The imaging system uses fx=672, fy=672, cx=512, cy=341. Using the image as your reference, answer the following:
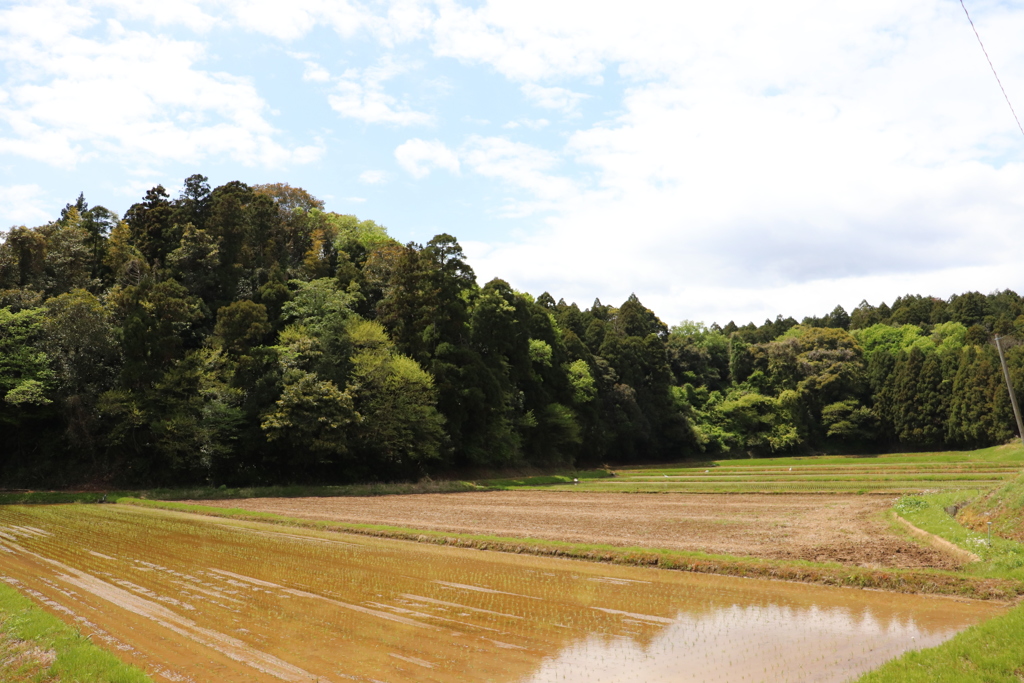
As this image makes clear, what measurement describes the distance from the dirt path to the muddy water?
2.91 meters

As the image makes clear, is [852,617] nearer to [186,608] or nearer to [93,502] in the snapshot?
[186,608]

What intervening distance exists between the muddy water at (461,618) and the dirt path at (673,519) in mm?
2905

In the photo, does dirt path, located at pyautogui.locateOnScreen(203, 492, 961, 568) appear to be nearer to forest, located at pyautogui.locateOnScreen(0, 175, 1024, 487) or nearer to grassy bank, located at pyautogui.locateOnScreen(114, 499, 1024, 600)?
grassy bank, located at pyautogui.locateOnScreen(114, 499, 1024, 600)

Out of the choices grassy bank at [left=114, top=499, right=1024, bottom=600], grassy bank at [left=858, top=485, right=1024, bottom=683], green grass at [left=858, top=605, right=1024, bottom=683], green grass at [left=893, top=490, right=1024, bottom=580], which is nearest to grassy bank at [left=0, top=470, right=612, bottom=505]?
grassy bank at [left=114, top=499, right=1024, bottom=600]

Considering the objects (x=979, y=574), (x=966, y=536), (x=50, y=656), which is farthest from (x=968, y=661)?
(x=50, y=656)

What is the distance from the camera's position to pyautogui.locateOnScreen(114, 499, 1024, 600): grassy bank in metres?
11.6

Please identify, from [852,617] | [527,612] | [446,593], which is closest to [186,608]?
[446,593]

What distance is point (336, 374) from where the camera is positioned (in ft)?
150

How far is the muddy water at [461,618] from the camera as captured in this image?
331 inches

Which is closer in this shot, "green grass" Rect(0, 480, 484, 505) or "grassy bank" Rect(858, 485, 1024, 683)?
"grassy bank" Rect(858, 485, 1024, 683)

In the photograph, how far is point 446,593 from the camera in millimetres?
12891

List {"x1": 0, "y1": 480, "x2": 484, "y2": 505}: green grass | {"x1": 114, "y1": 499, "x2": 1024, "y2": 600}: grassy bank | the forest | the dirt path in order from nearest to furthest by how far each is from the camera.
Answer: {"x1": 114, "y1": 499, "x2": 1024, "y2": 600}: grassy bank, the dirt path, {"x1": 0, "y1": 480, "x2": 484, "y2": 505}: green grass, the forest

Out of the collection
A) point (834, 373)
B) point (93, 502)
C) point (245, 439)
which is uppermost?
point (834, 373)

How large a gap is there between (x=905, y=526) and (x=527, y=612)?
12.6 m
